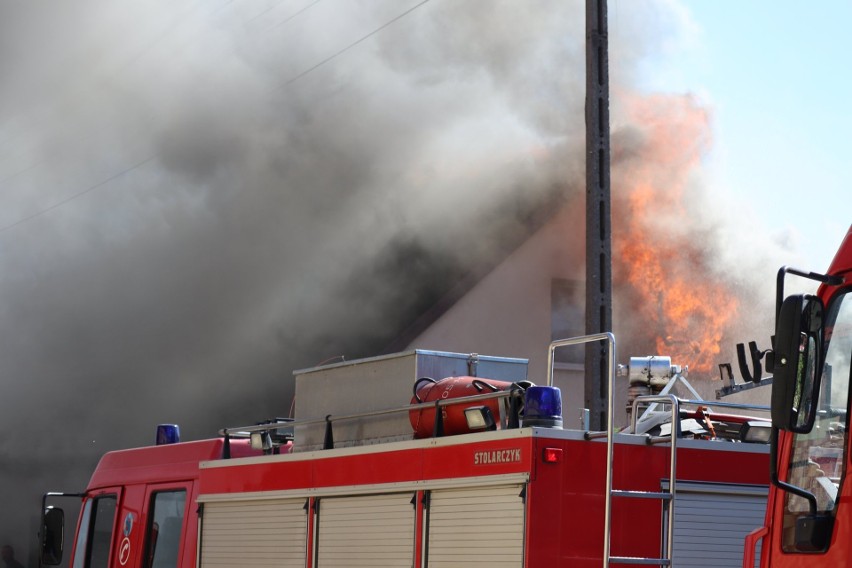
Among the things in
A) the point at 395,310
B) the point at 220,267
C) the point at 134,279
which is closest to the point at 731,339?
the point at 395,310

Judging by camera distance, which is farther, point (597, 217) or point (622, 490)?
point (597, 217)

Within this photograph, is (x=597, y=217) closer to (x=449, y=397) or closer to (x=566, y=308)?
(x=449, y=397)

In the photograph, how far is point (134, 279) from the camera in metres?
26.6

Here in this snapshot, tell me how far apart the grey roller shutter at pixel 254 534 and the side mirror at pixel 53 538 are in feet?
5.31

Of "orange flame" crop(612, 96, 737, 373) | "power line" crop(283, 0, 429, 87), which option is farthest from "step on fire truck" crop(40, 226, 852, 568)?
"power line" crop(283, 0, 429, 87)

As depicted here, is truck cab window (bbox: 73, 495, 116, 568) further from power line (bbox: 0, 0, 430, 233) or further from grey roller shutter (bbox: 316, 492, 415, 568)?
power line (bbox: 0, 0, 430, 233)

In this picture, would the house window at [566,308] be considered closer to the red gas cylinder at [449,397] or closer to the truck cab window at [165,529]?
the truck cab window at [165,529]

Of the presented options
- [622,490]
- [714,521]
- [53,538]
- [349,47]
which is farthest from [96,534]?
[349,47]

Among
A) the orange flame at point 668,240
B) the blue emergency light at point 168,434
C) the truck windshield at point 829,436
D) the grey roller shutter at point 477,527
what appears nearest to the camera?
the truck windshield at point 829,436

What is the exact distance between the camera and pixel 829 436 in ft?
15.4

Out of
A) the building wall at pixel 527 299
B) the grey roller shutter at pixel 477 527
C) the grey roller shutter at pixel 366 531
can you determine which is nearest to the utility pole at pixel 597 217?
the grey roller shutter at pixel 366 531

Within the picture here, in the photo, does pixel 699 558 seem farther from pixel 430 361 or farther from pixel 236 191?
pixel 236 191

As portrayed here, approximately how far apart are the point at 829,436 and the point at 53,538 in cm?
701

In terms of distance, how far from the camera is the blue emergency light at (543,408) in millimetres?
6250
